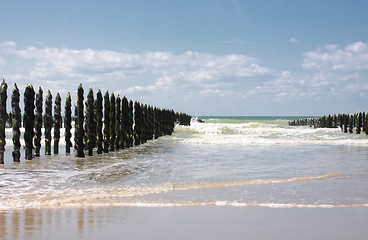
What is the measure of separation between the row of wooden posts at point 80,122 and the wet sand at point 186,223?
7.82 metres

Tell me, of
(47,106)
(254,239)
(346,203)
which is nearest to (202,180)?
(346,203)

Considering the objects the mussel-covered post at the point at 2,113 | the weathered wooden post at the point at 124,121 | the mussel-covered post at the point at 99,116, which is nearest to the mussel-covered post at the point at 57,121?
the mussel-covered post at the point at 99,116

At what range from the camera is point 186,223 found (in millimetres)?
5496

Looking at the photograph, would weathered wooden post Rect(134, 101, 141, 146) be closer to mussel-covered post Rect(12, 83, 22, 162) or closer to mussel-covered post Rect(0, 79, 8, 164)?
mussel-covered post Rect(12, 83, 22, 162)

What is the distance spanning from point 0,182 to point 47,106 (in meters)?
7.69

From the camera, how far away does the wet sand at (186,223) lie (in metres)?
4.96

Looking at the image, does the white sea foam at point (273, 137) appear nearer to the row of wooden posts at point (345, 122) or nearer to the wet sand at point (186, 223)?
the row of wooden posts at point (345, 122)

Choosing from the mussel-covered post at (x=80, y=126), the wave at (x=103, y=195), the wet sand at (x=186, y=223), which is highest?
the mussel-covered post at (x=80, y=126)

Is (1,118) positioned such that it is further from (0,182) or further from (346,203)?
(346,203)

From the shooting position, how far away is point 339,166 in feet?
39.3

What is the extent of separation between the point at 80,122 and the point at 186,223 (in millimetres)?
11201

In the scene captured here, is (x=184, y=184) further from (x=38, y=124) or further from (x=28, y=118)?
(x=38, y=124)

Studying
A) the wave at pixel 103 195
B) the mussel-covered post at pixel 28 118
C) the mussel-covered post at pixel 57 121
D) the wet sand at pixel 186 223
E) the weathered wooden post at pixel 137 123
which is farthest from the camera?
the weathered wooden post at pixel 137 123

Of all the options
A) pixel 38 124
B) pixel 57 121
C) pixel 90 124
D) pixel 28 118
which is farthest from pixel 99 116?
pixel 28 118
